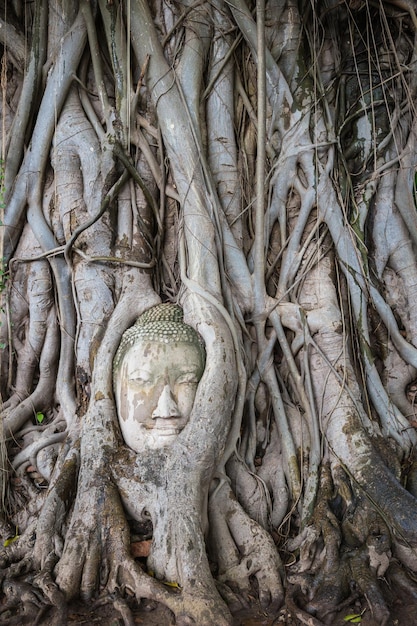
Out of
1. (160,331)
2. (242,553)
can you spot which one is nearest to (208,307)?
(160,331)

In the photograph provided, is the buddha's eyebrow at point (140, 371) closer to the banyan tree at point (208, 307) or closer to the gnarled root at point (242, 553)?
the banyan tree at point (208, 307)

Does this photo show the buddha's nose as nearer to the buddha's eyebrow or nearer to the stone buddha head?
the stone buddha head

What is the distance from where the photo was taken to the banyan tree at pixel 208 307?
2.42 metres

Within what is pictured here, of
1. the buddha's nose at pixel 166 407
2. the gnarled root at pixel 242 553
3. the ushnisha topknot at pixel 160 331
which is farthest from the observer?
the ushnisha topknot at pixel 160 331

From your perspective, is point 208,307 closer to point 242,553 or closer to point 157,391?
point 157,391

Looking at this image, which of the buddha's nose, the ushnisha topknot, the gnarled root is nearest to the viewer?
the gnarled root

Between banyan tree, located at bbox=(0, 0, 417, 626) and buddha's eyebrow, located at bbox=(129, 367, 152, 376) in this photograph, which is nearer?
banyan tree, located at bbox=(0, 0, 417, 626)

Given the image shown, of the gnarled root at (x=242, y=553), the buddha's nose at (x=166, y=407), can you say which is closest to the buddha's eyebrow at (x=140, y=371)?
the buddha's nose at (x=166, y=407)

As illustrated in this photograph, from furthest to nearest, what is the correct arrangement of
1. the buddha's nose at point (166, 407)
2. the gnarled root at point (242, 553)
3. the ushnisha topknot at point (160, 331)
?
the ushnisha topknot at point (160, 331) → the buddha's nose at point (166, 407) → the gnarled root at point (242, 553)

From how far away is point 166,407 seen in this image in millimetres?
2621

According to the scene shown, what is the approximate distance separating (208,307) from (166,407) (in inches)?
22.2

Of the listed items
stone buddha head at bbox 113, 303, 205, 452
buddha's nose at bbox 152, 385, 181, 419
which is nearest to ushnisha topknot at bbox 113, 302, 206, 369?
stone buddha head at bbox 113, 303, 205, 452

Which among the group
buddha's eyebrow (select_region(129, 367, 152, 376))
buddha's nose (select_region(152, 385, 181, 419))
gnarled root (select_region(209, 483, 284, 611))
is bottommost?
gnarled root (select_region(209, 483, 284, 611))

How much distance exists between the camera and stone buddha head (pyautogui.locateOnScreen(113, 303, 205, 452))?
8.70 feet
